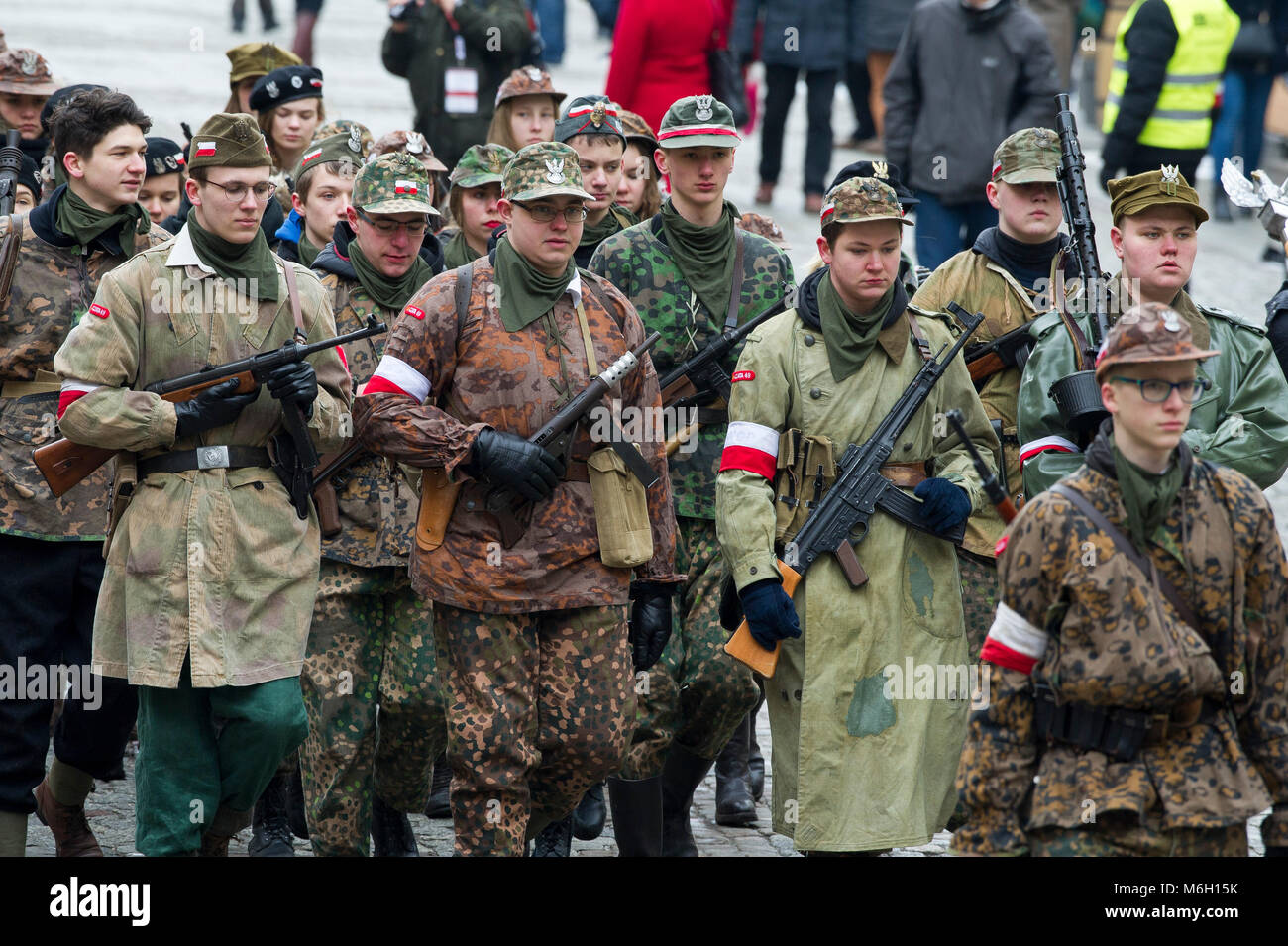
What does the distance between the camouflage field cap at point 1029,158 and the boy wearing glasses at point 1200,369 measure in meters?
0.92

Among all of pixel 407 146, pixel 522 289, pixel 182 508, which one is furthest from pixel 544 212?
pixel 407 146

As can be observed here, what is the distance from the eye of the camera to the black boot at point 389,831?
693 cm

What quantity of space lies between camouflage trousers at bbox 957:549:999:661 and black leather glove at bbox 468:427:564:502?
1.61 meters

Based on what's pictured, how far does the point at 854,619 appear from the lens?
5.85m

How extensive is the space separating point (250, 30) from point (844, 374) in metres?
17.8

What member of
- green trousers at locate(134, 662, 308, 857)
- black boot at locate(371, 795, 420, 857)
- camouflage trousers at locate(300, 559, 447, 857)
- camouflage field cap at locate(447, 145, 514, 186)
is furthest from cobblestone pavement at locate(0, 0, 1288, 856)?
camouflage field cap at locate(447, 145, 514, 186)

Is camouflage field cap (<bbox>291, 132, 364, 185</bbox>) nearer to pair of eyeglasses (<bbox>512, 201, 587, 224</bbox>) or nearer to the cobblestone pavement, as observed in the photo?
pair of eyeglasses (<bbox>512, 201, 587, 224</bbox>)

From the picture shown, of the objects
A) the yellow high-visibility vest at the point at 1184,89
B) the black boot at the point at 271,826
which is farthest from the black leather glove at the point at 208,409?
the yellow high-visibility vest at the point at 1184,89

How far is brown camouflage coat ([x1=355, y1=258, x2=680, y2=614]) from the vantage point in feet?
18.9

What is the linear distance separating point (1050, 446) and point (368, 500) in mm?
2438

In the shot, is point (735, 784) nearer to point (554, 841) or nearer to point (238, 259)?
point (554, 841)

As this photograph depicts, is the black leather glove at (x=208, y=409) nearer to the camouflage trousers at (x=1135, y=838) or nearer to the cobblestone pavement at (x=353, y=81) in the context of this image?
the cobblestone pavement at (x=353, y=81)

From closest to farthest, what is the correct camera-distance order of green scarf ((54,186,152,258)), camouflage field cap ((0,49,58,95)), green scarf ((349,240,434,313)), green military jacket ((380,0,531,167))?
green scarf ((54,186,152,258)), green scarf ((349,240,434,313)), camouflage field cap ((0,49,58,95)), green military jacket ((380,0,531,167))
